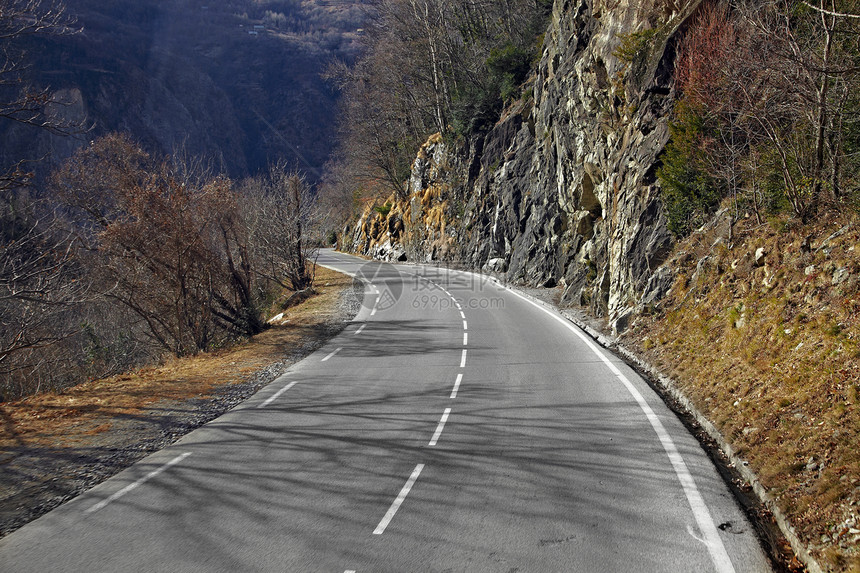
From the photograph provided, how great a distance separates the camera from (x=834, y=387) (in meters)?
6.20

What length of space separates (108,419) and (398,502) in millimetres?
6001

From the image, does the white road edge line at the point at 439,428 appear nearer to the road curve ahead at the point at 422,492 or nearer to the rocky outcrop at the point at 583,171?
the road curve ahead at the point at 422,492

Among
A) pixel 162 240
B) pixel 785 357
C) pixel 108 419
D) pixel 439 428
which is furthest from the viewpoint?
pixel 162 240

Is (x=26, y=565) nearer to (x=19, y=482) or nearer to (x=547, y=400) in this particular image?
(x=19, y=482)

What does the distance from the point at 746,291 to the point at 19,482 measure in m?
11.9

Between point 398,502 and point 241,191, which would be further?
point 241,191

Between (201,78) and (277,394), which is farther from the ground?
(201,78)

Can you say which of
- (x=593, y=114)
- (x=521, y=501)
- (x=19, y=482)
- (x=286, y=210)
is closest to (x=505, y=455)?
Result: (x=521, y=501)

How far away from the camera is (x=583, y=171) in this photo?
2259 cm

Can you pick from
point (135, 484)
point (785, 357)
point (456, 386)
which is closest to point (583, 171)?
point (456, 386)

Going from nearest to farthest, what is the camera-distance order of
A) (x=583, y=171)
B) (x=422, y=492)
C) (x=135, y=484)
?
1. (x=422, y=492)
2. (x=135, y=484)
3. (x=583, y=171)

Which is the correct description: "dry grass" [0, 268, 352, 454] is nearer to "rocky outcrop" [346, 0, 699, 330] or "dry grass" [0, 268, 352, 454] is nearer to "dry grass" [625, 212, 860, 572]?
"dry grass" [625, 212, 860, 572]

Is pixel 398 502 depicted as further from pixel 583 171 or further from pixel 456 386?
pixel 583 171

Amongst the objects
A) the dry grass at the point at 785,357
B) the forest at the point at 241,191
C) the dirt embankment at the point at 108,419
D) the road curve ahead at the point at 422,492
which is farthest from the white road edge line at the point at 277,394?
the dry grass at the point at 785,357
